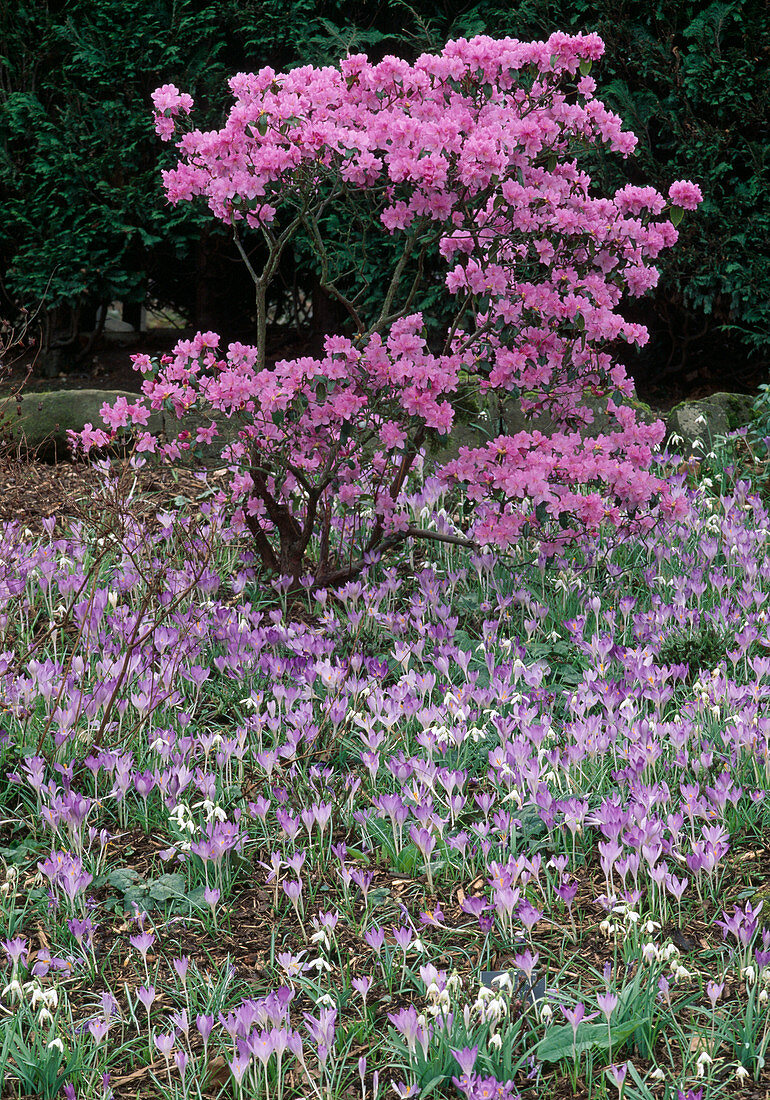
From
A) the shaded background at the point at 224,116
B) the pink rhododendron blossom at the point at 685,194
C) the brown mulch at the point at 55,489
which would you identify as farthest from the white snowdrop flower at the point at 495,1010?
the shaded background at the point at 224,116

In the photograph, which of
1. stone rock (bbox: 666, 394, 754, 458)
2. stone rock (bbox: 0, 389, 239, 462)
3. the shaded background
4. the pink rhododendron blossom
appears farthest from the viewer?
the shaded background

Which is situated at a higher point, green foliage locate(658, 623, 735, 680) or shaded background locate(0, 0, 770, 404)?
shaded background locate(0, 0, 770, 404)

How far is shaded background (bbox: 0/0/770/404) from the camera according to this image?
6910 millimetres

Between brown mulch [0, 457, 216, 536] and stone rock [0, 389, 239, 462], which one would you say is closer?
brown mulch [0, 457, 216, 536]

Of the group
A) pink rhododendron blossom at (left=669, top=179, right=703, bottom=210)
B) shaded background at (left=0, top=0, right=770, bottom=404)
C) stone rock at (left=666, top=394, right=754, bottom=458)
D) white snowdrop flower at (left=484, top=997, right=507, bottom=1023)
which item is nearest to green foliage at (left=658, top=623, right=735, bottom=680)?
pink rhododendron blossom at (left=669, top=179, right=703, bottom=210)

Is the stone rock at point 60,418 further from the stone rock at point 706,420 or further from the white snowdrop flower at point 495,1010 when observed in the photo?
the white snowdrop flower at point 495,1010

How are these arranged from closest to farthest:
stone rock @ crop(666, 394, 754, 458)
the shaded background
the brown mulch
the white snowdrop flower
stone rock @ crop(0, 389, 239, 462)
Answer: the white snowdrop flower → the brown mulch → stone rock @ crop(666, 394, 754, 458) → stone rock @ crop(0, 389, 239, 462) → the shaded background

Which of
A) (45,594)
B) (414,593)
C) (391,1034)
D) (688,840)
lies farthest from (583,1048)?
(45,594)

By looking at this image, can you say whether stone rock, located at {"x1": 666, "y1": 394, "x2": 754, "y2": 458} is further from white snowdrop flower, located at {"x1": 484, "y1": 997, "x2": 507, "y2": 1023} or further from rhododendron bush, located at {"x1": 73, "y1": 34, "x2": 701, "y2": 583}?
white snowdrop flower, located at {"x1": 484, "y1": 997, "x2": 507, "y2": 1023}

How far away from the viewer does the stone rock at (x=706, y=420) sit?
6.42 m

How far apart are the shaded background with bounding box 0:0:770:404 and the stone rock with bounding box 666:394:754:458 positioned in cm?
55

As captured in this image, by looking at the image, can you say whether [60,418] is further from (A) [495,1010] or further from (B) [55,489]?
(A) [495,1010]

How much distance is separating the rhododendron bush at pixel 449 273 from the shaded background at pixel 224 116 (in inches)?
107

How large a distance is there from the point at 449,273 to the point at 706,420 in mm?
2934
